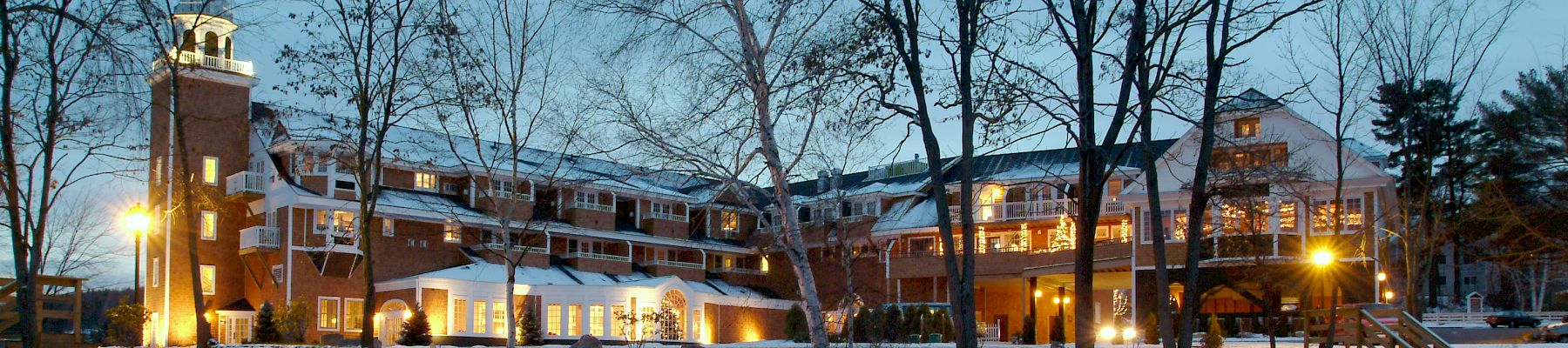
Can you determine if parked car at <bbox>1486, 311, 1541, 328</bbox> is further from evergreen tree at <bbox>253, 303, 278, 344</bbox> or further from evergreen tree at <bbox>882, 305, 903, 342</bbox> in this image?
evergreen tree at <bbox>253, 303, 278, 344</bbox>

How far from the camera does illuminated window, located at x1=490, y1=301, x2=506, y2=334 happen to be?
147 feet

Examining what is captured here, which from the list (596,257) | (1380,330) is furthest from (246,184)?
(1380,330)

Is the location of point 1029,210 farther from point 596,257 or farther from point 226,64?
point 226,64

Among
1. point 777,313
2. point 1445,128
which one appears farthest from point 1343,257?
point 777,313

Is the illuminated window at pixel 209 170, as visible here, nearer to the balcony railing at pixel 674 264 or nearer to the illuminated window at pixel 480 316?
the illuminated window at pixel 480 316

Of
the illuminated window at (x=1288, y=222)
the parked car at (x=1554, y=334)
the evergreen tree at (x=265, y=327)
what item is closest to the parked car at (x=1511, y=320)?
the illuminated window at (x=1288, y=222)

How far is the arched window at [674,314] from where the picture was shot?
1897 inches

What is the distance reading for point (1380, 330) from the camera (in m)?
18.1

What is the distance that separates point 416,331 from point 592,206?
44.2 ft

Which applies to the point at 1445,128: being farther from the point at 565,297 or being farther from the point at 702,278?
the point at 565,297

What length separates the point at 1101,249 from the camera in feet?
142

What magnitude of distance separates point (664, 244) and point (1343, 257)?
26654mm

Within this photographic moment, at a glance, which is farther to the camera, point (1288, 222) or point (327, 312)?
point (327, 312)

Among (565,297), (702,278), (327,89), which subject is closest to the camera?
(327,89)
